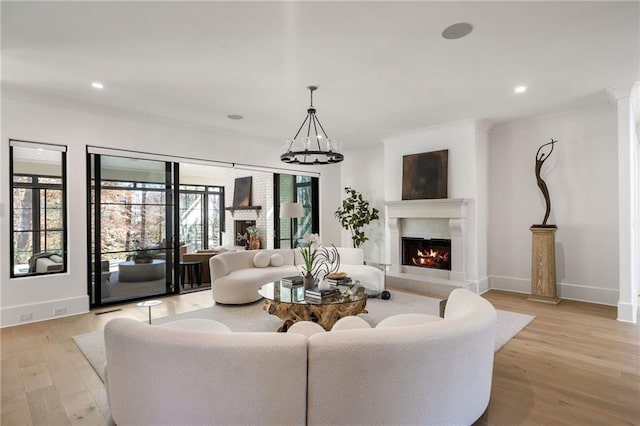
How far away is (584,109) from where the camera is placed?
4.68 m

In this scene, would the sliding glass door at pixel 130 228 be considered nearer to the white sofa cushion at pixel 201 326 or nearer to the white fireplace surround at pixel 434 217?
the white sofa cushion at pixel 201 326

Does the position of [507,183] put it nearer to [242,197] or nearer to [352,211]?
[352,211]

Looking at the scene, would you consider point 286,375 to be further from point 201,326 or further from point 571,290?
point 571,290

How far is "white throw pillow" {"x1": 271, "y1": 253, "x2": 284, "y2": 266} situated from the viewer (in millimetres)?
5438

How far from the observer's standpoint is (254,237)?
771 centimetres

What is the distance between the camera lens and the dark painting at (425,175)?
556cm

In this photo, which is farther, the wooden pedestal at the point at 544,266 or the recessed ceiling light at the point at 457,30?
the wooden pedestal at the point at 544,266

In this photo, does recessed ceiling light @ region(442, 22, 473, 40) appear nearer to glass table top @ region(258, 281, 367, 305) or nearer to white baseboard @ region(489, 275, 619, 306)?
glass table top @ region(258, 281, 367, 305)

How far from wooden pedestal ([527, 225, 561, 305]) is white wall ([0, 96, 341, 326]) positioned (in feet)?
17.8

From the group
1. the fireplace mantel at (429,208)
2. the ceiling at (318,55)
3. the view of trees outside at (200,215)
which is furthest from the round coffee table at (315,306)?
the view of trees outside at (200,215)

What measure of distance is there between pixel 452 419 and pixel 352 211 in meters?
5.62

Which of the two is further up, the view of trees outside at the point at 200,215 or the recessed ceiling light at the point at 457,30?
the recessed ceiling light at the point at 457,30

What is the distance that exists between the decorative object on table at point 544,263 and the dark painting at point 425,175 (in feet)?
4.74

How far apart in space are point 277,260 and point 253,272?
0.60m
